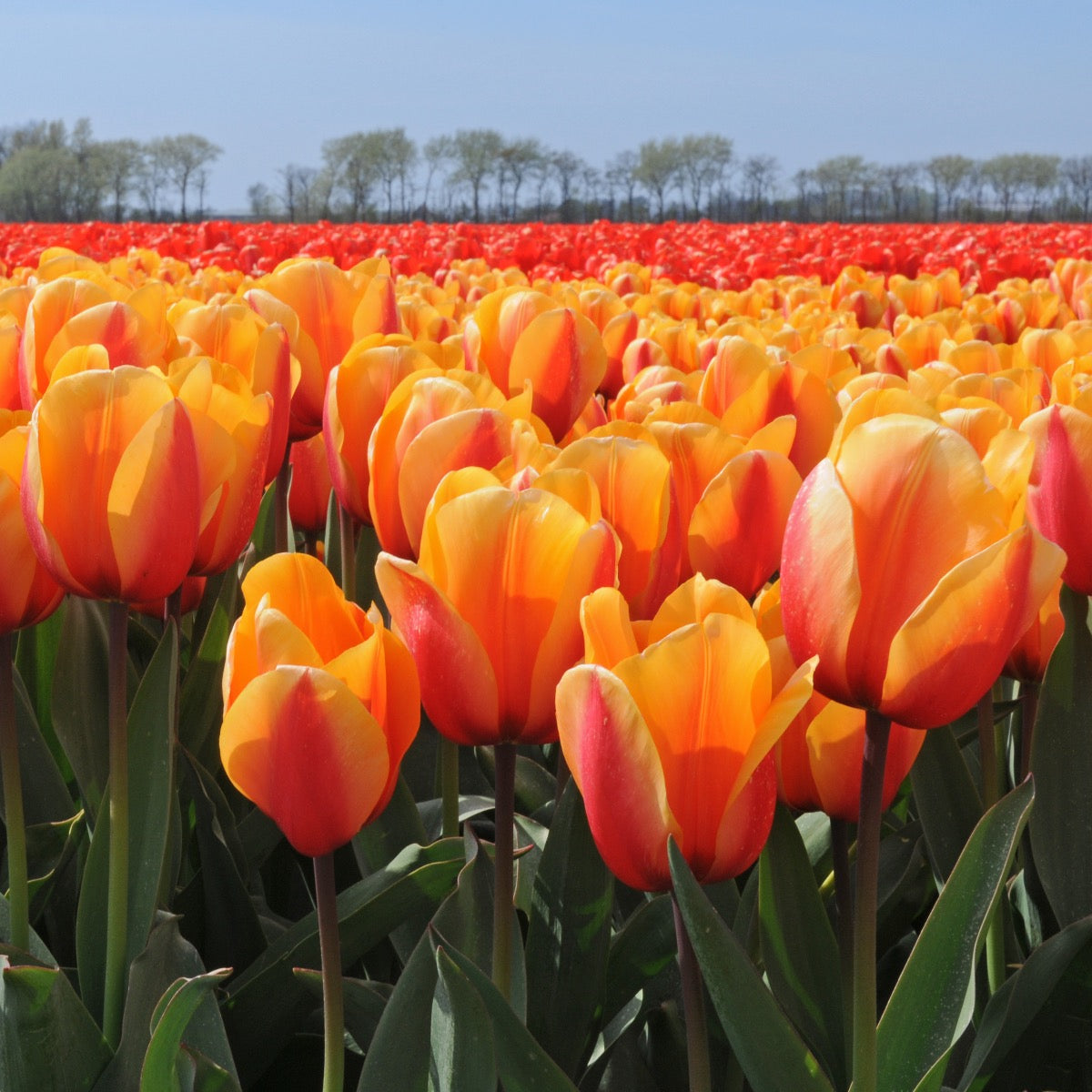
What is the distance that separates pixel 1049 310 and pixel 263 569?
9.85ft

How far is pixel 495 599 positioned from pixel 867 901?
1.05 ft

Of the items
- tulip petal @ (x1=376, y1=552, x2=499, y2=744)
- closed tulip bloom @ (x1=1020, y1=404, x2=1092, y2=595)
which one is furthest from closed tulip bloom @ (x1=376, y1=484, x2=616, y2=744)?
Result: closed tulip bloom @ (x1=1020, y1=404, x2=1092, y2=595)

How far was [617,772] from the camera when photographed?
0.76 m

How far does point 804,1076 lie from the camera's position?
85cm

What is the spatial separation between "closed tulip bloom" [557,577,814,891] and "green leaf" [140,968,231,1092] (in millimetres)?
303

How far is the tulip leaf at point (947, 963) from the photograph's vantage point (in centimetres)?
92

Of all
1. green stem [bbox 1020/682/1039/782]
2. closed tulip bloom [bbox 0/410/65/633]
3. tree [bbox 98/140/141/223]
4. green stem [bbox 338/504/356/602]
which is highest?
tree [bbox 98/140/141/223]

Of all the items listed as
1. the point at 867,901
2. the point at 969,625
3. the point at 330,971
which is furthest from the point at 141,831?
the point at 969,625

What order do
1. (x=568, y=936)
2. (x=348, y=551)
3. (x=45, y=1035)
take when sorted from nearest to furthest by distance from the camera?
(x=45, y=1035) < (x=568, y=936) < (x=348, y=551)

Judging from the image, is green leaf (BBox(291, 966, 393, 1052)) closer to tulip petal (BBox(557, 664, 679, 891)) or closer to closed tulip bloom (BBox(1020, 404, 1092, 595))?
tulip petal (BBox(557, 664, 679, 891))

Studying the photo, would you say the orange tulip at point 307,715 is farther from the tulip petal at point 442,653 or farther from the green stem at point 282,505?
the green stem at point 282,505

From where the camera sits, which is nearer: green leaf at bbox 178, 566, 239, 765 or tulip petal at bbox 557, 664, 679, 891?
tulip petal at bbox 557, 664, 679, 891

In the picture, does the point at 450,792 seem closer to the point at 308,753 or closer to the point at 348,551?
the point at 348,551

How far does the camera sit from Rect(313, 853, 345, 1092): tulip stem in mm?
870
